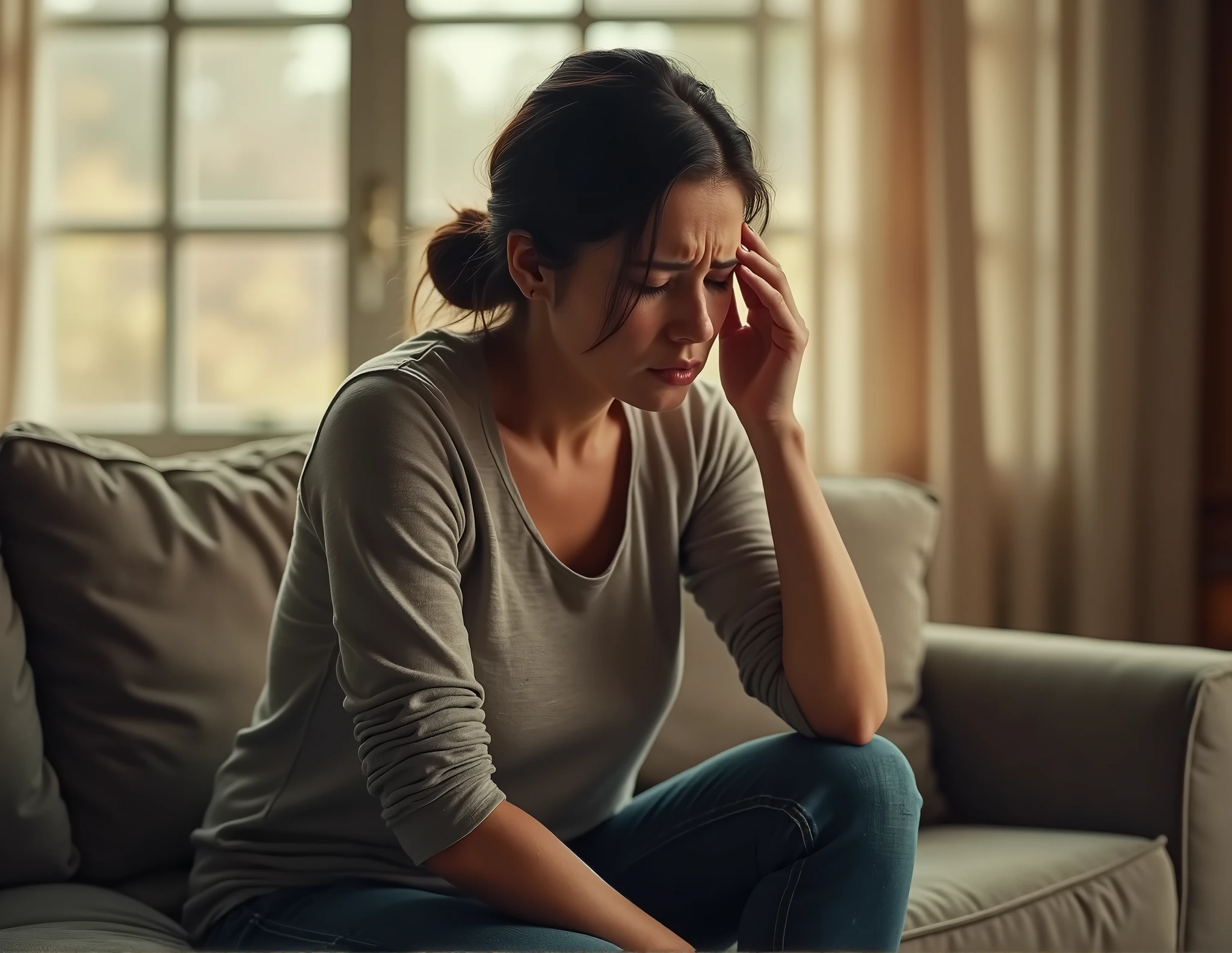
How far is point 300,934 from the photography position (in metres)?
1.05

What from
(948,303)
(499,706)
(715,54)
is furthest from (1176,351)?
(499,706)

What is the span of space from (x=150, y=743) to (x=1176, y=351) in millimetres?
2023

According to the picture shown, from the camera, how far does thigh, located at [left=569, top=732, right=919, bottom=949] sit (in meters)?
1.09

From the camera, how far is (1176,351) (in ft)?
7.95

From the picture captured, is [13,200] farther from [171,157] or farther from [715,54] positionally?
[715,54]

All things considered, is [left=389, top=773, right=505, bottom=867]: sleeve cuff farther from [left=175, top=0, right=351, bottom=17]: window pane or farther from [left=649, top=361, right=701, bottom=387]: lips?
[left=175, top=0, right=351, bottom=17]: window pane

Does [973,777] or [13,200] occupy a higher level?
[13,200]

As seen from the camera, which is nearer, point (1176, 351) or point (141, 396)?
point (1176, 351)

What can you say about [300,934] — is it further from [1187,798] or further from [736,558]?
[1187,798]

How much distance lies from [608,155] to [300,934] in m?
0.72

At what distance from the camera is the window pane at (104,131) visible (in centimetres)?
262

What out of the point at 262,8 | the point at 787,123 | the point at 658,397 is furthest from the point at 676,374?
the point at 262,8

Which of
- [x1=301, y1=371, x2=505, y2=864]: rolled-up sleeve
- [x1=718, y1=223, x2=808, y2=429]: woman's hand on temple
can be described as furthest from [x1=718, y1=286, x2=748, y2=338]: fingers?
[x1=301, y1=371, x2=505, y2=864]: rolled-up sleeve

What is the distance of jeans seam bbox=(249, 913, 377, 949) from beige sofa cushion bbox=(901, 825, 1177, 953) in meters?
0.55
